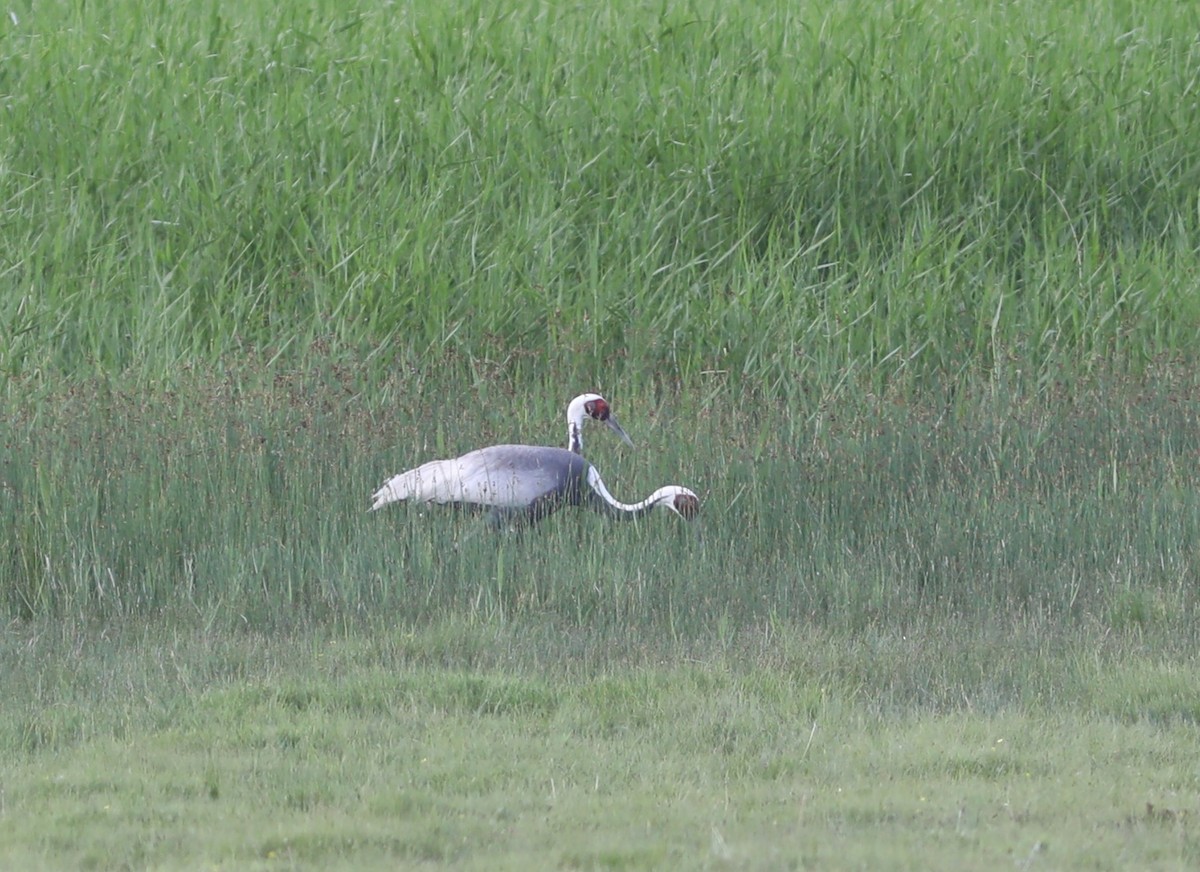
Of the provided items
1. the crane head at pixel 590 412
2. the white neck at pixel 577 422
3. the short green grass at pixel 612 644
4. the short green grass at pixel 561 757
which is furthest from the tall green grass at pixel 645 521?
the short green grass at pixel 561 757

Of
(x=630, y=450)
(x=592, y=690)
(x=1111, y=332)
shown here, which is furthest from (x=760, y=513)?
(x=1111, y=332)

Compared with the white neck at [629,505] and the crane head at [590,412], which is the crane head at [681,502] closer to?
the white neck at [629,505]

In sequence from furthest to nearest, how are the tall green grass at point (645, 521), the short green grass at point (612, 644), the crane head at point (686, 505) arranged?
the crane head at point (686, 505)
the tall green grass at point (645, 521)
the short green grass at point (612, 644)

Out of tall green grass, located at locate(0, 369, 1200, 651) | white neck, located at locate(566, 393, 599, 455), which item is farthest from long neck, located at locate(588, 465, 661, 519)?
white neck, located at locate(566, 393, 599, 455)

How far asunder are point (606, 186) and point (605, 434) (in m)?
3.19

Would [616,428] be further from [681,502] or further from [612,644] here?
[612,644]

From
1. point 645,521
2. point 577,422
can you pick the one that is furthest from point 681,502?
point 577,422

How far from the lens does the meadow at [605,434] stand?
4297 millimetres

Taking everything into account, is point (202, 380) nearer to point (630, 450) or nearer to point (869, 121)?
point (630, 450)

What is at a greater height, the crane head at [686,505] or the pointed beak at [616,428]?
the pointed beak at [616,428]

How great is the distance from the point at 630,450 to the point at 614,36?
559cm

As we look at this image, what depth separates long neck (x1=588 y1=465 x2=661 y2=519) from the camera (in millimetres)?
7109

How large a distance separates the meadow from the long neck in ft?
0.46

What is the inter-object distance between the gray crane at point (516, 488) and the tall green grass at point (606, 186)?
171 centimetres
